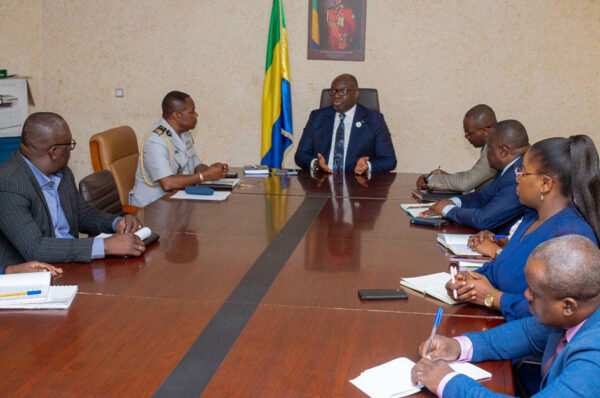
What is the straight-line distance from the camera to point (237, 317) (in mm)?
2127

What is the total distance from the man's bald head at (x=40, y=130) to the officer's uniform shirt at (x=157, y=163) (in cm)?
142

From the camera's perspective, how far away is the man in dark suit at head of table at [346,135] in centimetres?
511

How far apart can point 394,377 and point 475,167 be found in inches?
103

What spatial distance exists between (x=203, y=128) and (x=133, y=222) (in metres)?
3.23

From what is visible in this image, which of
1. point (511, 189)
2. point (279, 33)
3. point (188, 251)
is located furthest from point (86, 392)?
point (279, 33)

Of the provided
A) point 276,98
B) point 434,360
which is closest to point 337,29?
point 276,98

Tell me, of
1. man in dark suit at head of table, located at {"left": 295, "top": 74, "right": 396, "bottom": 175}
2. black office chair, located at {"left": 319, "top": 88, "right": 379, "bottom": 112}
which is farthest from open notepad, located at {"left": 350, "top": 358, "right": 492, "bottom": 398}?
black office chair, located at {"left": 319, "top": 88, "right": 379, "bottom": 112}

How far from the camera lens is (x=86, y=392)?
5.41 feet

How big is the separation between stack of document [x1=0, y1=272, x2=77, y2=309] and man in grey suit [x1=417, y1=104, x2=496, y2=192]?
8.48 feet

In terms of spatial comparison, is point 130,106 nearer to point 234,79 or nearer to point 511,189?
point 234,79

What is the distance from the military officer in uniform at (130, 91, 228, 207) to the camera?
4.25 m

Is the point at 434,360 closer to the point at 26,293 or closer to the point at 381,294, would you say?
the point at 381,294

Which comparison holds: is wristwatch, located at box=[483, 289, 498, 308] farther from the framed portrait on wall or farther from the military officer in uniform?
the framed portrait on wall

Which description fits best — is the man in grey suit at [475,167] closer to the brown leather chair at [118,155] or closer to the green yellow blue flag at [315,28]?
the brown leather chair at [118,155]
